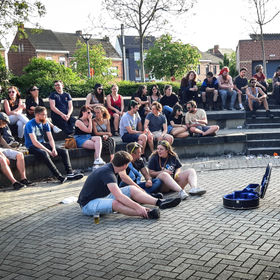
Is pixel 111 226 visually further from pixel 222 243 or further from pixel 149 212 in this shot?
pixel 222 243

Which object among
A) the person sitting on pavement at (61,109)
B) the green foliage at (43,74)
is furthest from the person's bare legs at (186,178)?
the green foliage at (43,74)

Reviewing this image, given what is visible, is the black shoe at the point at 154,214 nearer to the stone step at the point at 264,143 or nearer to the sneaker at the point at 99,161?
the sneaker at the point at 99,161

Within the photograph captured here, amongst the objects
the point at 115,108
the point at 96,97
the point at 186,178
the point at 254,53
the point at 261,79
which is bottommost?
the point at 186,178

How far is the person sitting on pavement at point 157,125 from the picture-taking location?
11.6 metres

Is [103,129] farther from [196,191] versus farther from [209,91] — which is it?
[209,91]

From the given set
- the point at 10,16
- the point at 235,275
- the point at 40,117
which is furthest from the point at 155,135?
the point at 10,16

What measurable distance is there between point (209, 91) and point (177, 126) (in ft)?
13.4

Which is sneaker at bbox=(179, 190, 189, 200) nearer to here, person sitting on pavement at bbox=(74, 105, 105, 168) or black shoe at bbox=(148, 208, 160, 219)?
black shoe at bbox=(148, 208, 160, 219)

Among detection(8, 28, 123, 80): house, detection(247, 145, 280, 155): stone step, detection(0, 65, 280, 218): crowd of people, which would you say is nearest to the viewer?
detection(0, 65, 280, 218): crowd of people

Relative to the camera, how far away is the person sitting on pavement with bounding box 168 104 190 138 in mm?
12383

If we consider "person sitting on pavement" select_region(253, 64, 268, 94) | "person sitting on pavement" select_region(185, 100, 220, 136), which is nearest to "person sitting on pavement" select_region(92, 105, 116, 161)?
"person sitting on pavement" select_region(185, 100, 220, 136)

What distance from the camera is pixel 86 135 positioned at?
11.0m

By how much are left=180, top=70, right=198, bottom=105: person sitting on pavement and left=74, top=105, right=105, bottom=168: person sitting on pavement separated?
5.52 meters

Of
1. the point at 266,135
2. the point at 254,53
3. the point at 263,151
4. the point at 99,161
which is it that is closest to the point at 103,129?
the point at 99,161
